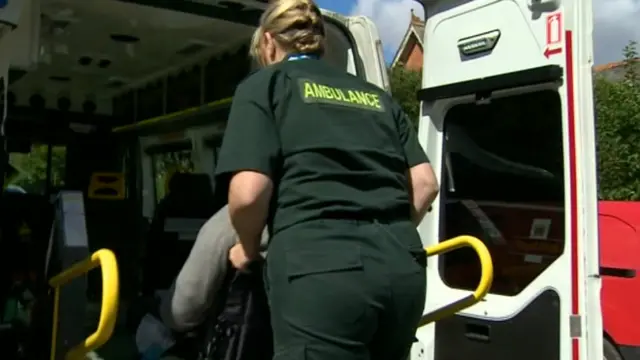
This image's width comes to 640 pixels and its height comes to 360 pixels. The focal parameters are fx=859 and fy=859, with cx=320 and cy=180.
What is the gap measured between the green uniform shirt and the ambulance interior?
1.26 m

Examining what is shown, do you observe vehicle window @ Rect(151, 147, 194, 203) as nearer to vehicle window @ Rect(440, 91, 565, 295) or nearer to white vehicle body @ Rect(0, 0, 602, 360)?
white vehicle body @ Rect(0, 0, 602, 360)

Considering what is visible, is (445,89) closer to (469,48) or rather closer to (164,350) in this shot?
(469,48)

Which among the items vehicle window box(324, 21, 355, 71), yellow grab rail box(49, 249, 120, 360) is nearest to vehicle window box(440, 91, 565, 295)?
vehicle window box(324, 21, 355, 71)

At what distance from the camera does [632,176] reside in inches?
476

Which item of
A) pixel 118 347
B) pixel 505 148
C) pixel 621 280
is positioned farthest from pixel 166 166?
pixel 505 148

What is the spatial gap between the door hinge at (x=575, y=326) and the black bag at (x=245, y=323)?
3.58ft

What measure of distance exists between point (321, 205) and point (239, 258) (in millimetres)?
519

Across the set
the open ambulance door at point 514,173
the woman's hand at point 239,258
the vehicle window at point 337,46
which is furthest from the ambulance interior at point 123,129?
the woman's hand at point 239,258

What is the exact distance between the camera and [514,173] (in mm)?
3555

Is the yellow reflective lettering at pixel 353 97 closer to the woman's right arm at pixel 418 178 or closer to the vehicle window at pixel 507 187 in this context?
the woman's right arm at pixel 418 178

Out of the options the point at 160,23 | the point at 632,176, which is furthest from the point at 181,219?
the point at 632,176

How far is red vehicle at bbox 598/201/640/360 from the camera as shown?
4.78 m

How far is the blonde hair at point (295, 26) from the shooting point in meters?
2.57

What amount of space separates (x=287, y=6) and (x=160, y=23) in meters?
2.39
